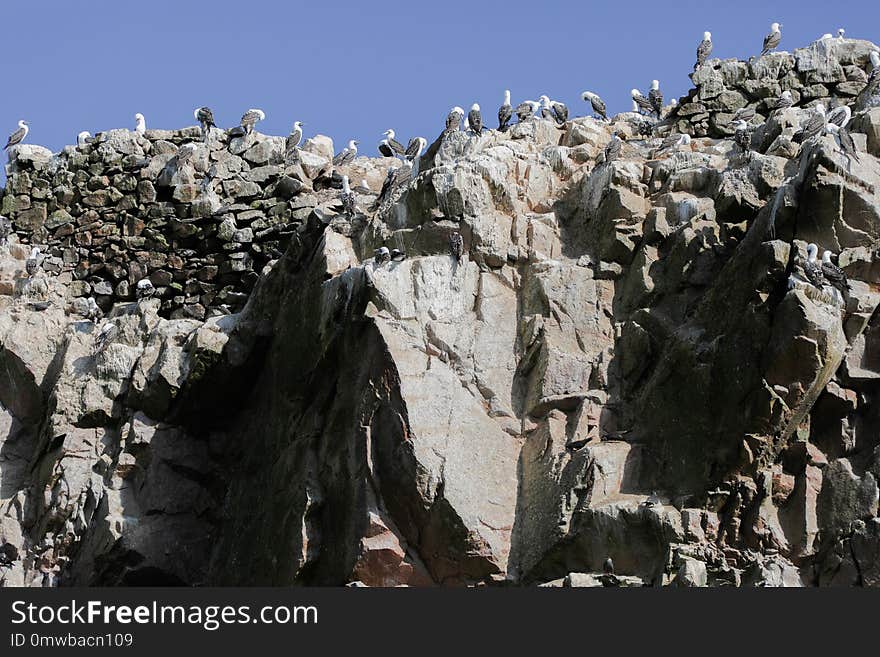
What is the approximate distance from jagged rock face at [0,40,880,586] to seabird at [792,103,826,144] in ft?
0.89

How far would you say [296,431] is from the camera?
105 feet

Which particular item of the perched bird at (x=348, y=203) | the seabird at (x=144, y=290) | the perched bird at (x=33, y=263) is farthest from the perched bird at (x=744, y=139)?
the perched bird at (x=33, y=263)

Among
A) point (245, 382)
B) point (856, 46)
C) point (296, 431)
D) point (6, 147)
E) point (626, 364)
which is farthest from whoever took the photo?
point (6, 147)

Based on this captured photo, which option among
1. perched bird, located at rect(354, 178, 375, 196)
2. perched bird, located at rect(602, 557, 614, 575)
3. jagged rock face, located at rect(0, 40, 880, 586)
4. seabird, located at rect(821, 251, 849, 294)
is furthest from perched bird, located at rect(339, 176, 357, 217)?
seabird, located at rect(821, 251, 849, 294)

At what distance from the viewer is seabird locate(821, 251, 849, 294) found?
2752 cm

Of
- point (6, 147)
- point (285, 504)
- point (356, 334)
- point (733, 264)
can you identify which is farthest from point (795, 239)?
point (6, 147)

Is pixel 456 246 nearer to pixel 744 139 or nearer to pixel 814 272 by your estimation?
pixel 744 139

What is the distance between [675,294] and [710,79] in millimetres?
7903

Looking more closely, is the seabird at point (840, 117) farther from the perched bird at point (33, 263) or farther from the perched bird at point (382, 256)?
the perched bird at point (33, 263)

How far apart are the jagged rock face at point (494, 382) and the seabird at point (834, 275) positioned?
1.01 feet

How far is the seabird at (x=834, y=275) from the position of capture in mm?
27516

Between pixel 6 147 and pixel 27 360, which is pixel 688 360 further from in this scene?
pixel 6 147

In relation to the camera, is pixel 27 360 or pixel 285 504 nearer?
pixel 285 504

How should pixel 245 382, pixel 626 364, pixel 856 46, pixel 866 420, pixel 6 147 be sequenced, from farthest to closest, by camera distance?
1. pixel 6 147
2. pixel 856 46
3. pixel 245 382
4. pixel 626 364
5. pixel 866 420
